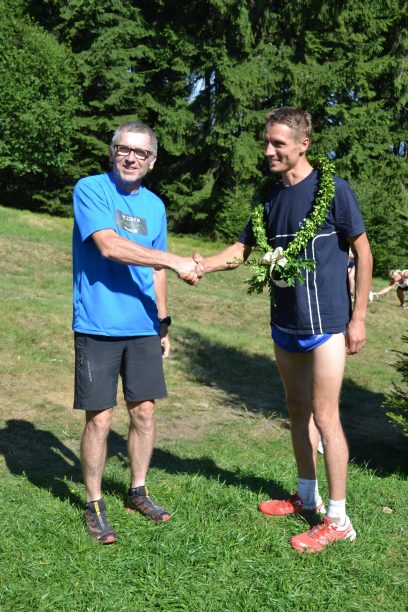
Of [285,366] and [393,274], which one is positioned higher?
[393,274]

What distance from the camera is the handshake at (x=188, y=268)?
3.85 m

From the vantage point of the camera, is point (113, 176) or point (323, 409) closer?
point (323, 409)

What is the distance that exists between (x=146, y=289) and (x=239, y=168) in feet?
78.0

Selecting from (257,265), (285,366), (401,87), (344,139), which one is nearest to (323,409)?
(285,366)

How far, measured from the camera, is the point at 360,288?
3.69m

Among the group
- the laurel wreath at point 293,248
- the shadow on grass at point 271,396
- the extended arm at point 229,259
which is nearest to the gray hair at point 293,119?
the laurel wreath at point 293,248

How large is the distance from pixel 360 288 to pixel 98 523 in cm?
185

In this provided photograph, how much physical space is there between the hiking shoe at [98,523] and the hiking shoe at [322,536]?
954mm

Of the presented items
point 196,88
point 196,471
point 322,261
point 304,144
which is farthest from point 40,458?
point 196,88

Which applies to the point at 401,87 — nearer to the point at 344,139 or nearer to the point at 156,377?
the point at 344,139

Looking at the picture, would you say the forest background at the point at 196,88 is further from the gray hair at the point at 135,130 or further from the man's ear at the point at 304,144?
the man's ear at the point at 304,144

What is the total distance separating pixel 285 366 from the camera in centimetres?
392

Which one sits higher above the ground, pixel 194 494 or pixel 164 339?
pixel 164 339

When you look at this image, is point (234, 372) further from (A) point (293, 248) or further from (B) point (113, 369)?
(A) point (293, 248)
